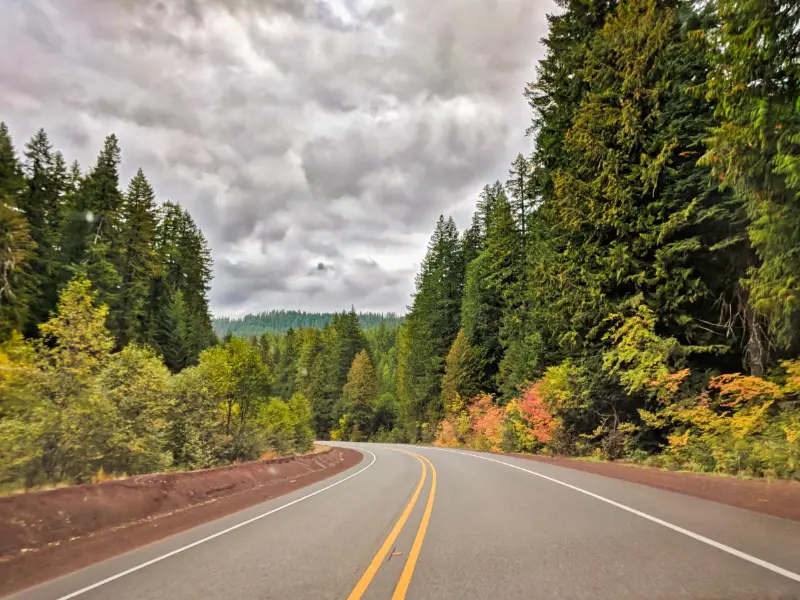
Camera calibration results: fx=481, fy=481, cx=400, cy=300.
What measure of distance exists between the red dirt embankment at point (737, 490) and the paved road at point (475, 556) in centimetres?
54

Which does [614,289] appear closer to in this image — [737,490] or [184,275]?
[737,490]

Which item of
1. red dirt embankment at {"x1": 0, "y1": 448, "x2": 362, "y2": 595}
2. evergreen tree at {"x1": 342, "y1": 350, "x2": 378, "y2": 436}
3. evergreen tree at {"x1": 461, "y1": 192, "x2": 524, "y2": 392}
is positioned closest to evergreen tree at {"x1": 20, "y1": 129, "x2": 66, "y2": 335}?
red dirt embankment at {"x1": 0, "y1": 448, "x2": 362, "y2": 595}

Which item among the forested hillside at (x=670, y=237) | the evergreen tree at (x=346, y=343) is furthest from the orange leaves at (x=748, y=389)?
the evergreen tree at (x=346, y=343)

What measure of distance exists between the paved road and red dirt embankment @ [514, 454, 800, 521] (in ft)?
1.78

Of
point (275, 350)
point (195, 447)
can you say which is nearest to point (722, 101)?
point (195, 447)

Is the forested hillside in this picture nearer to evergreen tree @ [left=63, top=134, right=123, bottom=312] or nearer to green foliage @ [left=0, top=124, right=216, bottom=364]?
green foliage @ [left=0, top=124, right=216, bottom=364]

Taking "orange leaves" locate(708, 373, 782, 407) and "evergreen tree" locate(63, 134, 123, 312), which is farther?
"evergreen tree" locate(63, 134, 123, 312)

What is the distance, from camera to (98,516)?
29.4 ft

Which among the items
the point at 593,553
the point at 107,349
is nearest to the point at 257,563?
the point at 593,553

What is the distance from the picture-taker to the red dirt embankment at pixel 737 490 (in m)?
8.59

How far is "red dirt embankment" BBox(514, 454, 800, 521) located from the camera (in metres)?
8.59

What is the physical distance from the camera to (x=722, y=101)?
37.7ft

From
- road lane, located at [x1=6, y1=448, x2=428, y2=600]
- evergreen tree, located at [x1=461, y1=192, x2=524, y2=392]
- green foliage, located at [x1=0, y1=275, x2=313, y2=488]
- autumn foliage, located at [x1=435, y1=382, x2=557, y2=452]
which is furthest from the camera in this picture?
evergreen tree, located at [x1=461, y1=192, x2=524, y2=392]

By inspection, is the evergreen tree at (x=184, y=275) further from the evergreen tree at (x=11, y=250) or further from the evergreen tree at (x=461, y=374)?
the evergreen tree at (x=461, y=374)
